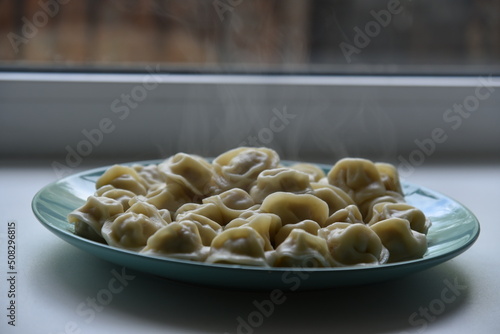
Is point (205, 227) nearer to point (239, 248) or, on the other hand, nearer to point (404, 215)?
point (239, 248)

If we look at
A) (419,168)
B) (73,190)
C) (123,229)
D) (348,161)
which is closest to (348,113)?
(419,168)

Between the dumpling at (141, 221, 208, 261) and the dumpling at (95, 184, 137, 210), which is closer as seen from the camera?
the dumpling at (141, 221, 208, 261)

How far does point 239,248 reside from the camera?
77cm

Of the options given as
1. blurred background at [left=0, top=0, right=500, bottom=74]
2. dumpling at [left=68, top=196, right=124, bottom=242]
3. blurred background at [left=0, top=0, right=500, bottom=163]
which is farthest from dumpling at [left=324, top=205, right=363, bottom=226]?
blurred background at [left=0, top=0, right=500, bottom=74]

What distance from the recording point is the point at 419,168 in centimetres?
153

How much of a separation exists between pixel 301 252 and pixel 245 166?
0.26 metres

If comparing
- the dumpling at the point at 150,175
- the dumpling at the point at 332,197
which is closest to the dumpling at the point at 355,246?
the dumpling at the point at 332,197

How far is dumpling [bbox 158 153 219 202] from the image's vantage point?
982 millimetres

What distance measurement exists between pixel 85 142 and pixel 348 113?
53 cm

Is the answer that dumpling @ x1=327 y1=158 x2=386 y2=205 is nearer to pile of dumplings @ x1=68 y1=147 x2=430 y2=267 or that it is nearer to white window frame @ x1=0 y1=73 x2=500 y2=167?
pile of dumplings @ x1=68 y1=147 x2=430 y2=267

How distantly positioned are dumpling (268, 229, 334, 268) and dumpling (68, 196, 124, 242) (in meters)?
0.21

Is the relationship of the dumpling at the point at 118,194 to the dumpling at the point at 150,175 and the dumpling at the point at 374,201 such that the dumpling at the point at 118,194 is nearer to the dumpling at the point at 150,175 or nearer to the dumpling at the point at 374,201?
the dumpling at the point at 150,175

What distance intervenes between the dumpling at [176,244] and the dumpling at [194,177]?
0.20 metres

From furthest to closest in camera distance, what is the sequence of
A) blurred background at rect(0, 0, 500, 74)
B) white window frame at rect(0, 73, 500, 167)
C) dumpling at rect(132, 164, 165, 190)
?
blurred background at rect(0, 0, 500, 74) → white window frame at rect(0, 73, 500, 167) → dumpling at rect(132, 164, 165, 190)
